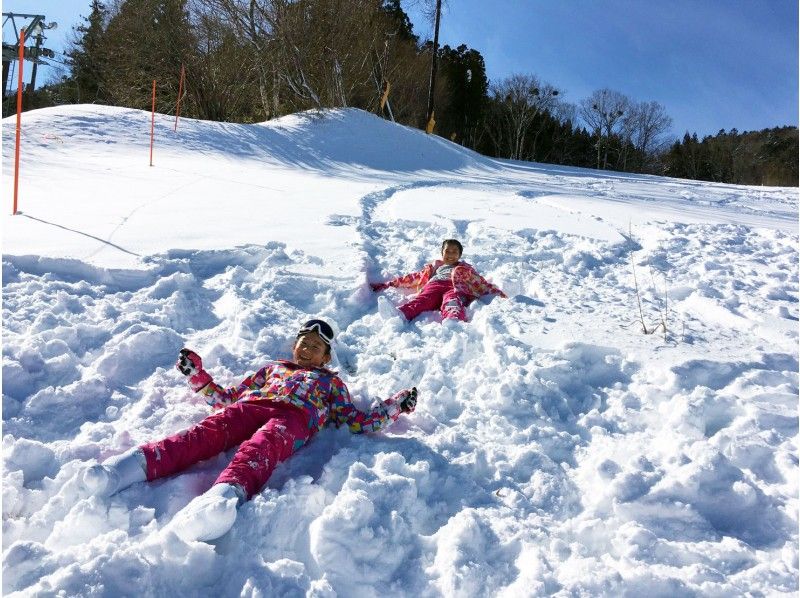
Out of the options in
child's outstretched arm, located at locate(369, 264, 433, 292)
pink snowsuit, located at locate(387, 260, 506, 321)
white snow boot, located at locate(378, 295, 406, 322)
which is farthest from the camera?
child's outstretched arm, located at locate(369, 264, 433, 292)

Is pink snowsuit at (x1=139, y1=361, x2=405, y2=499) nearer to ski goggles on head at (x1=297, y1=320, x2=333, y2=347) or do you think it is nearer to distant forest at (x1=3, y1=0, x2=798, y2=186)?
ski goggles on head at (x1=297, y1=320, x2=333, y2=347)

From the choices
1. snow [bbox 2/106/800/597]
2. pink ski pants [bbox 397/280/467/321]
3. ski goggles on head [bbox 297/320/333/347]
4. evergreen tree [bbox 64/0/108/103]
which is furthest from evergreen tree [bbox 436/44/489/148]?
ski goggles on head [bbox 297/320/333/347]

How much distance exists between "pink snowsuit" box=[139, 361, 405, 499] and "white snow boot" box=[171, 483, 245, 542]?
204mm

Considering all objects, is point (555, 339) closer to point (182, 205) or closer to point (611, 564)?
point (611, 564)

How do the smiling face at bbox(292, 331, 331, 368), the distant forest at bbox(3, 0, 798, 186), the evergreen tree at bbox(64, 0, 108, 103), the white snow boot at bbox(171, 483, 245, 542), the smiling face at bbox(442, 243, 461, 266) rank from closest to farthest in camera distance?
the white snow boot at bbox(171, 483, 245, 542)
the smiling face at bbox(292, 331, 331, 368)
the smiling face at bbox(442, 243, 461, 266)
the distant forest at bbox(3, 0, 798, 186)
the evergreen tree at bbox(64, 0, 108, 103)

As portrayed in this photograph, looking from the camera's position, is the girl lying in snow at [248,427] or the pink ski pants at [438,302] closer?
the girl lying in snow at [248,427]

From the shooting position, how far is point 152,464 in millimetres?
2146

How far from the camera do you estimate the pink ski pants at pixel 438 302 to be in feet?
13.3

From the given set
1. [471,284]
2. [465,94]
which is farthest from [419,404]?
[465,94]

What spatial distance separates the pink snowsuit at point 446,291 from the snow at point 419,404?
168 mm

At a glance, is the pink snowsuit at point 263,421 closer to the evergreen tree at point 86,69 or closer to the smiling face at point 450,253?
the smiling face at point 450,253

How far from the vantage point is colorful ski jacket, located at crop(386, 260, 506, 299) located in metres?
4.44

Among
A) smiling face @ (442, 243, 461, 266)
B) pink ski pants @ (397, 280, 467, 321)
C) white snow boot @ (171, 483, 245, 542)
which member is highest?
smiling face @ (442, 243, 461, 266)

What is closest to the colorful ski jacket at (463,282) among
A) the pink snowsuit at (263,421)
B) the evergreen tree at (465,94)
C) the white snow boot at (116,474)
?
the pink snowsuit at (263,421)
